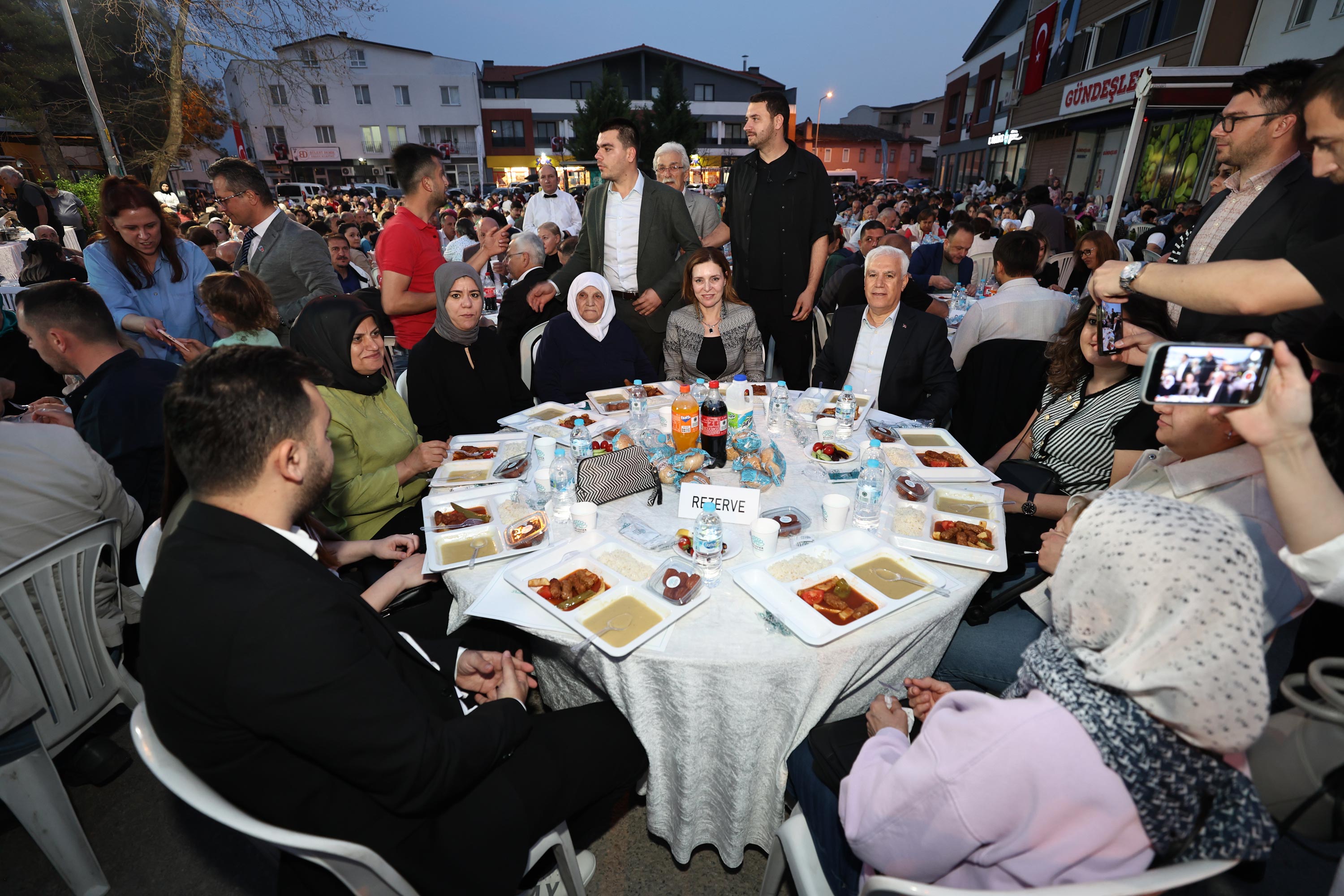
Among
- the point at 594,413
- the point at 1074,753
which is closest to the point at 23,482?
the point at 594,413

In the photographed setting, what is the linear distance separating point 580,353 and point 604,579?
8.50 ft

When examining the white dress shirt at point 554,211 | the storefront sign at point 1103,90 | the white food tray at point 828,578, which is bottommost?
the white food tray at point 828,578

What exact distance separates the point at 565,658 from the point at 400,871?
0.75 meters

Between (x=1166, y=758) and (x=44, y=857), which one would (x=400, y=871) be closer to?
(x=1166, y=758)

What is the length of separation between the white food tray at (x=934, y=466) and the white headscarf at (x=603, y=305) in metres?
2.07

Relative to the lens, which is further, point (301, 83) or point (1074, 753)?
point (301, 83)

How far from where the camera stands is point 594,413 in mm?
3672

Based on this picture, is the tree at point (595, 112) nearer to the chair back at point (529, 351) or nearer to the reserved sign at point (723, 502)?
the chair back at point (529, 351)

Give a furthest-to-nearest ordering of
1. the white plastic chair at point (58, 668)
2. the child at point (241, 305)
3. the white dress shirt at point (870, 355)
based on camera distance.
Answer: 1. the white dress shirt at point (870, 355)
2. the child at point (241, 305)
3. the white plastic chair at point (58, 668)

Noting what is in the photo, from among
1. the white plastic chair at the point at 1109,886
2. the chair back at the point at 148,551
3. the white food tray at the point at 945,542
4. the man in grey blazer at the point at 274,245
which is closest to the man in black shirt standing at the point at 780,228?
the white food tray at the point at 945,542

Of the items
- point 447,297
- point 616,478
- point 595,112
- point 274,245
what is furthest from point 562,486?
point 595,112

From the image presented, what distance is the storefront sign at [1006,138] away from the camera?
82.4ft

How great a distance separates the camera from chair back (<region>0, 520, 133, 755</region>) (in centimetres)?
199

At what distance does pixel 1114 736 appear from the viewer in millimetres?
1129
